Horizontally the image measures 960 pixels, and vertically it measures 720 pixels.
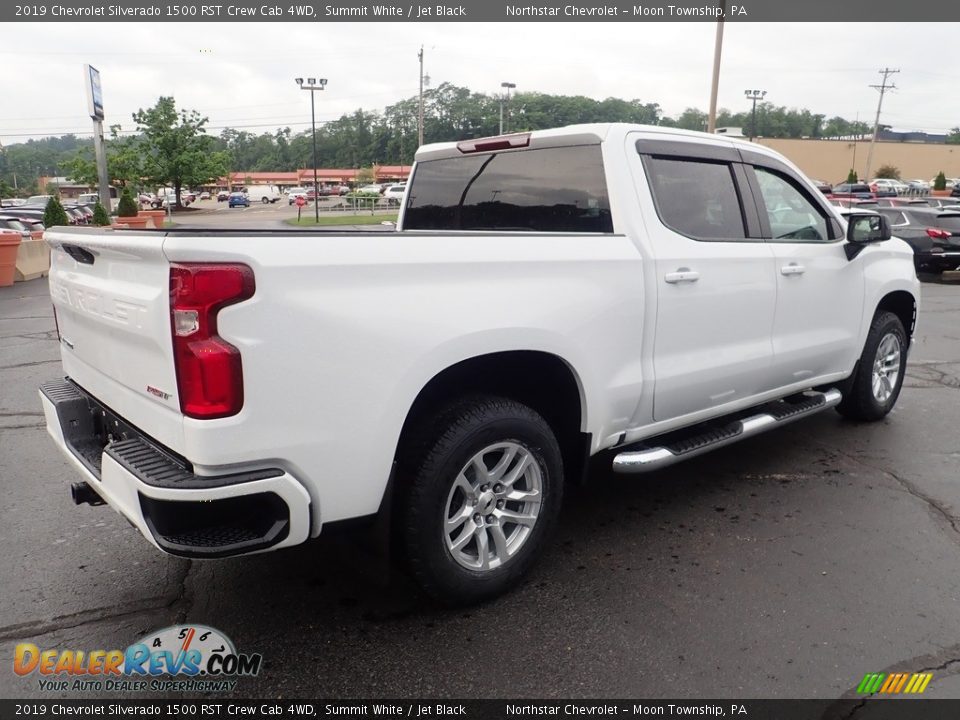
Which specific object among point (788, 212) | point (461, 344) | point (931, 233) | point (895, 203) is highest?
point (788, 212)

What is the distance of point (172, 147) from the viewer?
45.2 meters

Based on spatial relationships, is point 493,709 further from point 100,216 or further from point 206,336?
point 100,216

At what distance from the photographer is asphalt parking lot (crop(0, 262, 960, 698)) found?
266 cm

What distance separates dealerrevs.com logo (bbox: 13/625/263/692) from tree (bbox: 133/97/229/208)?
Result: 154 feet

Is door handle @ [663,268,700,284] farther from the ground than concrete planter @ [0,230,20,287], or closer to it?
farther from the ground

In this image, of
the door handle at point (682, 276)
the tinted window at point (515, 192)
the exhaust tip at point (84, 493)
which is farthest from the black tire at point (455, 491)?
the exhaust tip at point (84, 493)

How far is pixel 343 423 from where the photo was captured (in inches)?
97.8

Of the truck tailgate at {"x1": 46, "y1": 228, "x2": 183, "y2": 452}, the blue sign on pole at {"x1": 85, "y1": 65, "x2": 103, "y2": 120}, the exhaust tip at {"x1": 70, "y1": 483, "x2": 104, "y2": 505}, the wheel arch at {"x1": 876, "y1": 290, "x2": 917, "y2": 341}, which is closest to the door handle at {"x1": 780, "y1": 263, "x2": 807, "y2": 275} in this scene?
the wheel arch at {"x1": 876, "y1": 290, "x2": 917, "y2": 341}

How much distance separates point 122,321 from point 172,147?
157ft

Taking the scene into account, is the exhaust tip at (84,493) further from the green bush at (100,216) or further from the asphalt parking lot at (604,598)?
the green bush at (100,216)

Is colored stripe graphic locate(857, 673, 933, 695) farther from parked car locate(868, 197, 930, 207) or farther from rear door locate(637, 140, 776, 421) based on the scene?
parked car locate(868, 197, 930, 207)

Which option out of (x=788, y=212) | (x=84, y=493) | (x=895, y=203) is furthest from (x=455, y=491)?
(x=895, y=203)

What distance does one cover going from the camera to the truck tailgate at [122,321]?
2338 mm

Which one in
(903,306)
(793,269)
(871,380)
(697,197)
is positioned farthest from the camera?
(903,306)
